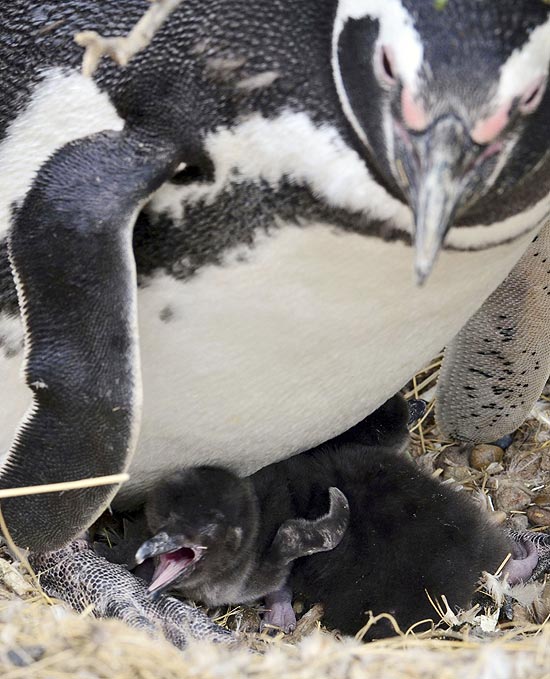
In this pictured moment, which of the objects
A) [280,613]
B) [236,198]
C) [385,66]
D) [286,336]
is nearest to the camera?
[385,66]

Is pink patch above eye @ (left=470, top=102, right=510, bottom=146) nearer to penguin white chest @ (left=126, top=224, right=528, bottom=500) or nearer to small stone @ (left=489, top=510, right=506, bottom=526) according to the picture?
penguin white chest @ (left=126, top=224, right=528, bottom=500)

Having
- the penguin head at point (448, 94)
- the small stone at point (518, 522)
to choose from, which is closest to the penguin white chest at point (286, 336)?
the penguin head at point (448, 94)

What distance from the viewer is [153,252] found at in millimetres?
2086

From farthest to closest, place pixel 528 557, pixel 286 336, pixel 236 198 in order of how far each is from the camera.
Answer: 1. pixel 528 557
2. pixel 286 336
3. pixel 236 198

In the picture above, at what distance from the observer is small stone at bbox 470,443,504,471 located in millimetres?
3158

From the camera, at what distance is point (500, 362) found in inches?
121

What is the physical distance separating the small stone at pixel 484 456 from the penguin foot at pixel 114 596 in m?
1.04

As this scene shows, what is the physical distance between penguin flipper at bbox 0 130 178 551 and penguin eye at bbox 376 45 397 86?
1.30ft

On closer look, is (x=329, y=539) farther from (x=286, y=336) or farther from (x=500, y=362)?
(x=500, y=362)

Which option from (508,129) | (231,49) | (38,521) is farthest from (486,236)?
(38,521)

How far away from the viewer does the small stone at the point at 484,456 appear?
124 inches

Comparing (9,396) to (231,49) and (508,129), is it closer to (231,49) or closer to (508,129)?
(231,49)

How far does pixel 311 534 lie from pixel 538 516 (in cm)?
81

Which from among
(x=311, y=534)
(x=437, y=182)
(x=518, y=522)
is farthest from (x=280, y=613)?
(x=437, y=182)
